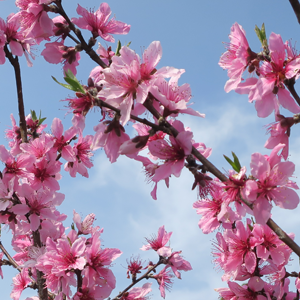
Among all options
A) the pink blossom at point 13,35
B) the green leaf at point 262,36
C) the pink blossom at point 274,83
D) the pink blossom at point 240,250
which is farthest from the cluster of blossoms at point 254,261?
the pink blossom at point 13,35

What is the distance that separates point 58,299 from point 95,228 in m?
1.07

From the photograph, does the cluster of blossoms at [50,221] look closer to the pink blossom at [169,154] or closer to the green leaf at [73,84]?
the green leaf at [73,84]

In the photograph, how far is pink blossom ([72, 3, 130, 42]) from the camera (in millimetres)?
3240

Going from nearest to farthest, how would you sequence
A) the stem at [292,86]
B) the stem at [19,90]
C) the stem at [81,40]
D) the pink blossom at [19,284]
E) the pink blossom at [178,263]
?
the stem at [292,86]
the stem at [81,40]
the stem at [19,90]
the pink blossom at [19,284]
the pink blossom at [178,263]

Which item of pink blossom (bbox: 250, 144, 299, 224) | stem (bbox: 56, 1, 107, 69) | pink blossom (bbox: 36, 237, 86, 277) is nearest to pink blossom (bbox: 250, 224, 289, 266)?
pink blossom (bbox: 250, 144, 299, 224)

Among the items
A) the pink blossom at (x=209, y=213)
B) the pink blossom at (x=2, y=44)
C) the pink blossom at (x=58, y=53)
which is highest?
the pink blossom at (x=2, y=44)

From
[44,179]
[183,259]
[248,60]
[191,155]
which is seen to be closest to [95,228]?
[44,179]

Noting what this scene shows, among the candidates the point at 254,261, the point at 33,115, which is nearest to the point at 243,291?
the point at 254,261

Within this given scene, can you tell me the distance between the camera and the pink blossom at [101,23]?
3240mm

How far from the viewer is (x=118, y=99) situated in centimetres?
226

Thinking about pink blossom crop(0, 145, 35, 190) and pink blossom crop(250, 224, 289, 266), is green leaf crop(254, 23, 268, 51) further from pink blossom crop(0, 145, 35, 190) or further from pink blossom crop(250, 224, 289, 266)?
pink blossom crop(0, 145, 35, 190)

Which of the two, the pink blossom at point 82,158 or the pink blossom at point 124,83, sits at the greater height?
the pink blossom at point 82,158

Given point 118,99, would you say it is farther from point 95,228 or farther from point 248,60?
point 95,228

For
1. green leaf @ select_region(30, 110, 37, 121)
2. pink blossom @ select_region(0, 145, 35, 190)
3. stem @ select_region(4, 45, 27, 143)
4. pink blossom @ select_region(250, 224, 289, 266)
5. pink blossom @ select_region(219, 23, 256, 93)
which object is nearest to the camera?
pink blossom @ select_region(219, 23, 256, 93)
